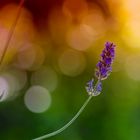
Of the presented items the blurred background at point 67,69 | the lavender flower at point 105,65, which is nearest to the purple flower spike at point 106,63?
the lavender flower at point 105,65

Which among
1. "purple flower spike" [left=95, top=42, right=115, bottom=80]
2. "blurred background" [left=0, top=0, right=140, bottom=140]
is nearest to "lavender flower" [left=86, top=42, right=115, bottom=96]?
"purple flower spike" [left=95, top=42, right=115, bottom=80]

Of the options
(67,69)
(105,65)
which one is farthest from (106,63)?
(67,69)

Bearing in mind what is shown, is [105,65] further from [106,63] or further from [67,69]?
[67,69]

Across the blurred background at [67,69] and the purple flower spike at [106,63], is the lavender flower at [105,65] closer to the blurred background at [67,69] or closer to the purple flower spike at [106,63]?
the purple flower spike at [106,63]

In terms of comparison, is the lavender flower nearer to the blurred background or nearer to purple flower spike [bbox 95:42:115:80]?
purple flower spike [bbox 95:42:115:80]

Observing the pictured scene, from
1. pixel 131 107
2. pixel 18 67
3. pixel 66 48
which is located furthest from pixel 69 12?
pixel 131 107

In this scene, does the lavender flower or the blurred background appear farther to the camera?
the blurred background

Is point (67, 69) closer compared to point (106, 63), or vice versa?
point (106, 63)

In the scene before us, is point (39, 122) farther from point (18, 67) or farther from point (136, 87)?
point (136, 87)
